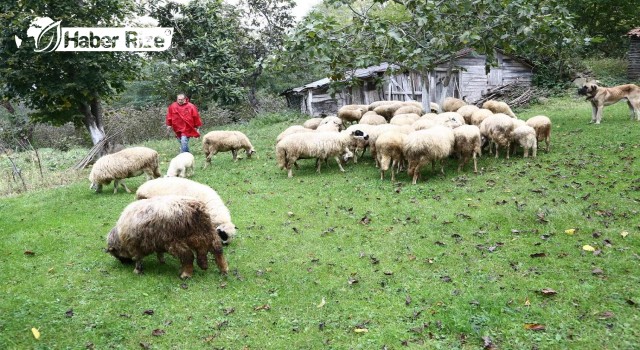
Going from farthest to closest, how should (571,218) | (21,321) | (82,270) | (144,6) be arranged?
(144,6), (571,218), (82,270), (21,321)

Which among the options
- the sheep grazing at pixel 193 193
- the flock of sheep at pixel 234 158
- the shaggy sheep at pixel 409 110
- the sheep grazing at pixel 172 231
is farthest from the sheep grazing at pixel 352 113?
the sheep grazing at pixel 172 231

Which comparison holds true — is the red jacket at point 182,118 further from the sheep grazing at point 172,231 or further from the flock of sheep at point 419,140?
the sheep grazing at point 172,231

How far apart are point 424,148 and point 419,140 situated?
0.74ft

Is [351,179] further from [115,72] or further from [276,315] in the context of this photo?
[115,72]

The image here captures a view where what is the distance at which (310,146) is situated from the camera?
12109 mm

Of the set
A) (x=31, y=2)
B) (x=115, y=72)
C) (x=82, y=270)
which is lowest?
(x=82, y=270)

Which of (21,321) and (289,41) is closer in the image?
(21,321)

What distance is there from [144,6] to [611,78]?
27.1 m

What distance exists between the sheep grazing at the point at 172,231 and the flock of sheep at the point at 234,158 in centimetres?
1

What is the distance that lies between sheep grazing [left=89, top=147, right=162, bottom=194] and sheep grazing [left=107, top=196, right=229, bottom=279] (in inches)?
205

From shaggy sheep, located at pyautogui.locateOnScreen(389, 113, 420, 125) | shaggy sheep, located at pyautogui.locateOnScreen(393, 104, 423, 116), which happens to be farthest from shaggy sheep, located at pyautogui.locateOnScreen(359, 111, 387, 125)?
shaggy sheep, located at pyautogui.locateOnScreen(393, 104, 423, 116)

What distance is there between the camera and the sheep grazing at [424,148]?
10227 mm

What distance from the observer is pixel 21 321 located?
17.0ft

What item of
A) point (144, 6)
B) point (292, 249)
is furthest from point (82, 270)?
point (144, 6)
